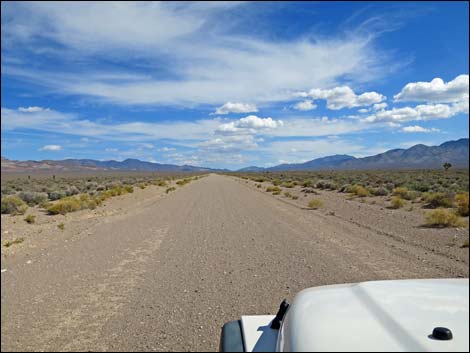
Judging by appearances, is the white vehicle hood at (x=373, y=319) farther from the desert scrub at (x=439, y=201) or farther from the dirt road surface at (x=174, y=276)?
the desert scrub at (x=439, y=201)

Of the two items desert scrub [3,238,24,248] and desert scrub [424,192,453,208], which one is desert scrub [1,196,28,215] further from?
desert scrub [424,192,453,208]

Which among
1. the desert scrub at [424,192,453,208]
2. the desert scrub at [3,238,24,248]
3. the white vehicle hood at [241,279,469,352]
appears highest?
the white vehicle hood at [241,279,469,352]

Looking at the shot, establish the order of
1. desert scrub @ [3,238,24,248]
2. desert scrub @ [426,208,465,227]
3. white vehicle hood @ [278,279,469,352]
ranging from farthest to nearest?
desert scrub @ [426,208,465,227], desert scrub @ [3,238,24,248], white vehicle hood @ [278,279,469,352]

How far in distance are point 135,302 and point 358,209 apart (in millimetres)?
14758

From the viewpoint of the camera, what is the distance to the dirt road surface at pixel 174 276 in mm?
5024

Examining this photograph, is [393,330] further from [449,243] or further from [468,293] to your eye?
[449,243]

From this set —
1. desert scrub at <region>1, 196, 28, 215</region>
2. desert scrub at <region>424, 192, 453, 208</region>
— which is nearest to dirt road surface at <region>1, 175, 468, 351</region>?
desert scrub at <region>424, 192, 453, 208</region>

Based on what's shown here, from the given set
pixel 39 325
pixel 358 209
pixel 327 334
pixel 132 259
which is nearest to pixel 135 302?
pixel 39 325

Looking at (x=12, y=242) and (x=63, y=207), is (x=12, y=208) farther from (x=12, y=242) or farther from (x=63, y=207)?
(x=12, y=242)

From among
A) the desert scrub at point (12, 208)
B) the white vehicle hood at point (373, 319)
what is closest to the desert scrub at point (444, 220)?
the white vehicle hood at point (373, 319)

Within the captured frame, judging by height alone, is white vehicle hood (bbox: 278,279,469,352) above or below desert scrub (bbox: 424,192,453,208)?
above

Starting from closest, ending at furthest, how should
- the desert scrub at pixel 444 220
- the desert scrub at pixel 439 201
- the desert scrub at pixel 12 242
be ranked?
1. the desert scrub at pixel 12 242
2. the desert scrub at pixel 444 220
3. the desert scrub at pixel 439 201

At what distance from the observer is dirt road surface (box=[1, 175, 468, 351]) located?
16.5 ft

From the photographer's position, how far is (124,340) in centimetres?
476
